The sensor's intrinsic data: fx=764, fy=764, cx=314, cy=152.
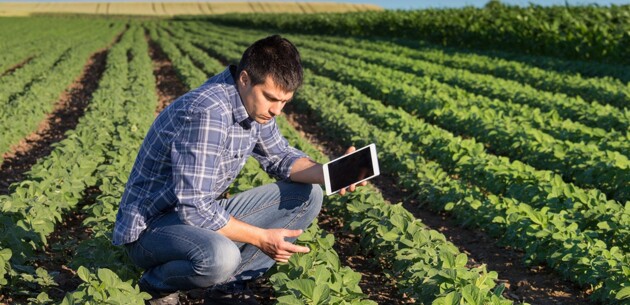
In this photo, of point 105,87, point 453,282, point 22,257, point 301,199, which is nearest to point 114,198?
point 22,257

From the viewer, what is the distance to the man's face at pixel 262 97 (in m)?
3.72

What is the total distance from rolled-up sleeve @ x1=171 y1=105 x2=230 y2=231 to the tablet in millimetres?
640

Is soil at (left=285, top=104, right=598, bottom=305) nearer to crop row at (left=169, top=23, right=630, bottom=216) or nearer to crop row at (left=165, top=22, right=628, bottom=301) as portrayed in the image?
crop row at (left=165, top=22, right=628, bottom=301)

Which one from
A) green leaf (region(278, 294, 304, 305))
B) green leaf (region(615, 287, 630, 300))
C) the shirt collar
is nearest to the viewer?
green leaf (region(278, 294, 304, 305))

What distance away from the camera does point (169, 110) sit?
389 cm

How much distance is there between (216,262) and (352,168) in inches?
34.9

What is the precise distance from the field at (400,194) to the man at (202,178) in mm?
259

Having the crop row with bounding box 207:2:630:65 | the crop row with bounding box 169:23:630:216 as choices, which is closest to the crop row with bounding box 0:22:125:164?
the crop row with bounding box 169:23:630:216

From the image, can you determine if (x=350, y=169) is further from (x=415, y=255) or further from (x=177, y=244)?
(x=177, y=244)

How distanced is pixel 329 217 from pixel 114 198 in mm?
1842

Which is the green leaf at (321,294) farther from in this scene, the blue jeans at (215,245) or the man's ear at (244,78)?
the man's ear at (244,78)

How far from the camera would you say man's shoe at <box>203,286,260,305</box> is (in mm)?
4359

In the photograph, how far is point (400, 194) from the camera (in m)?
7.84

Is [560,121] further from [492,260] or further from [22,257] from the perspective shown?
[22,257]
